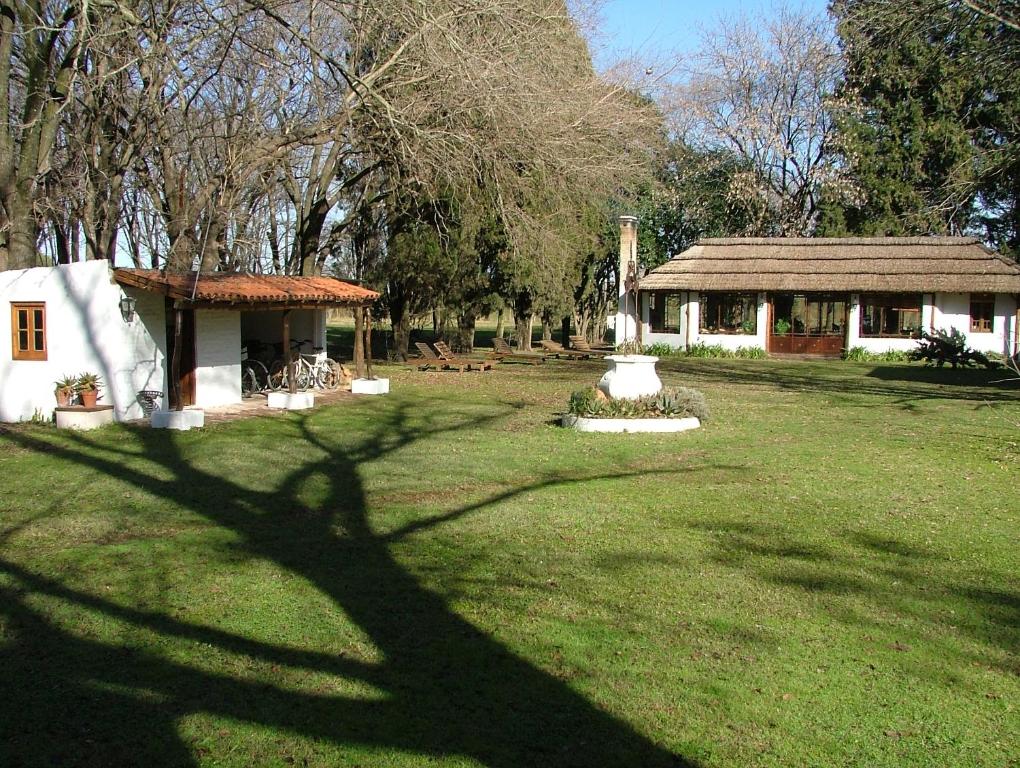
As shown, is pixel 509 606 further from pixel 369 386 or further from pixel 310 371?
pixel 310 371

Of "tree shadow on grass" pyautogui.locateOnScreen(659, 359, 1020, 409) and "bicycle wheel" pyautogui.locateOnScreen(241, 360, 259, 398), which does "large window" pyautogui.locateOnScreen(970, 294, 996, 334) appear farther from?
"bicycle wheel" pyautogui.locateOnScreen(241, 360, 259, 398)

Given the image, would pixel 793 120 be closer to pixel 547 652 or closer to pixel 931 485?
pixel 931 485

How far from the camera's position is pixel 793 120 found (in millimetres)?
43562

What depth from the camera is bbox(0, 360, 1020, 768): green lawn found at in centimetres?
473

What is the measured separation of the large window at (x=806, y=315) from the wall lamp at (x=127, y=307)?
88.9ft

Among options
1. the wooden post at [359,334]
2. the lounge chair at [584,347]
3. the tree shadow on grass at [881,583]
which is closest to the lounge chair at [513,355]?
the lounge chair at [584,347]

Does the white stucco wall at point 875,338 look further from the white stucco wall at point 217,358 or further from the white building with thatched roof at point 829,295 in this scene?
the white stucco wall at point 217,358

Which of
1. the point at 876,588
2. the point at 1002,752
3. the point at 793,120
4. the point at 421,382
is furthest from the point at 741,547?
the point at 793,120

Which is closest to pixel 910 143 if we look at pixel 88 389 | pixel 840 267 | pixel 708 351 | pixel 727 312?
pixel 840 267

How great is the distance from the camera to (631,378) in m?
15.7

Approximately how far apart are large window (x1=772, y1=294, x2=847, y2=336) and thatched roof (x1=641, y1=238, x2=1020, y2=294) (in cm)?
147

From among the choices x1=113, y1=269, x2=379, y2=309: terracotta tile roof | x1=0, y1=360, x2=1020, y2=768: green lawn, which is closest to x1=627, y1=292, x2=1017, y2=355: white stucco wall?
x1=113, y1=269, x2=379, y2=309: terracotta tile roof

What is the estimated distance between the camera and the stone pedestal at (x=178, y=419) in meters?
15.4

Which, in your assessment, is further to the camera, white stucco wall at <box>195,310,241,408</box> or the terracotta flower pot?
white stucco wall at <box>195,310,241,408</box>
